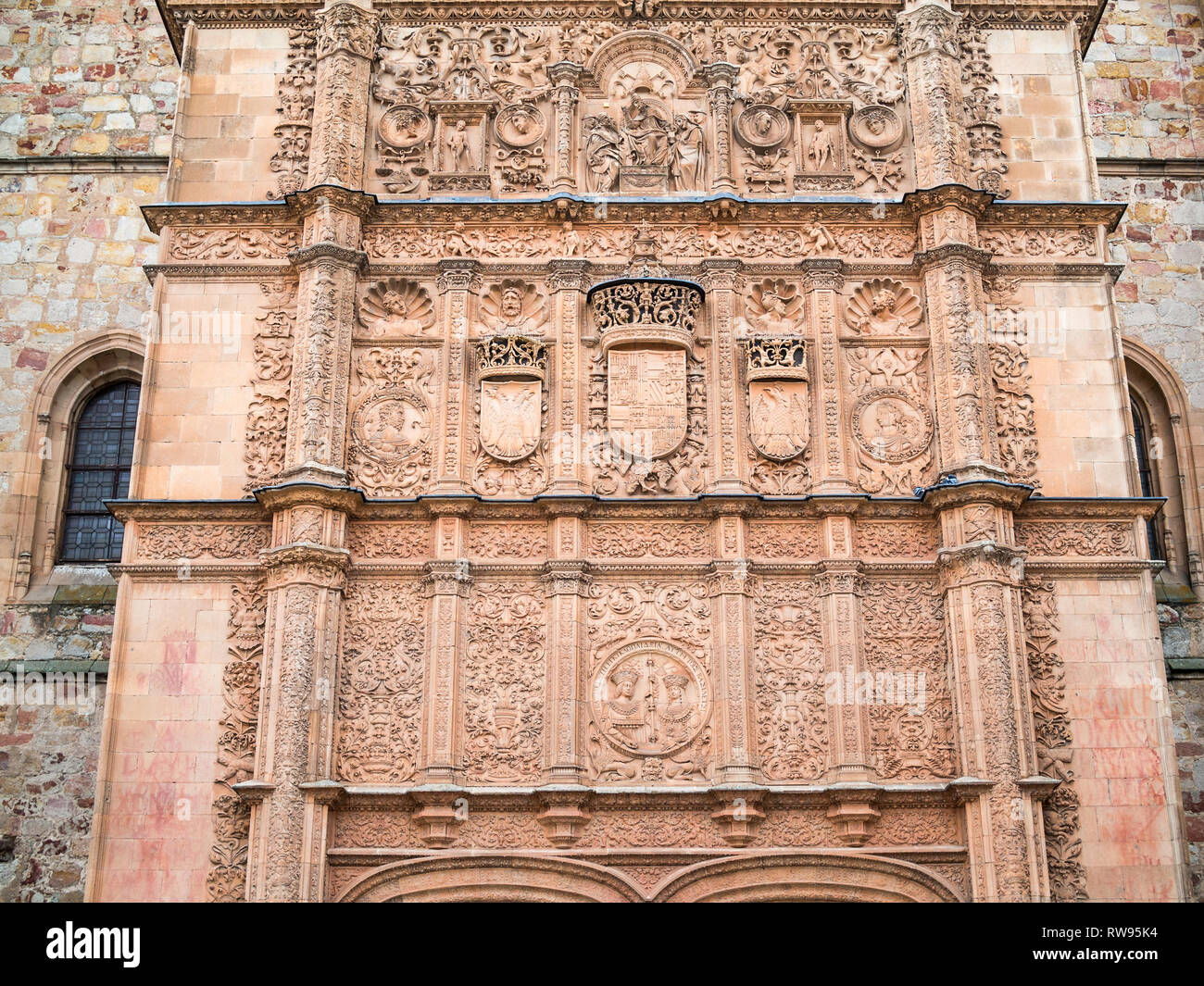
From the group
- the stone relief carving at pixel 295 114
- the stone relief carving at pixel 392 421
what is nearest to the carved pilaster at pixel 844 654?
the stone relief carving at pixel 392 421

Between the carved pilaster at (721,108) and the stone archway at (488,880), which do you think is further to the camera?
the carved pilaster at (721,108)

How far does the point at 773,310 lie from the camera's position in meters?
15.7

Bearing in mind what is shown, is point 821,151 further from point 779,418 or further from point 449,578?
point 449,578

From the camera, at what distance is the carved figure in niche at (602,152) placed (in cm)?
1616

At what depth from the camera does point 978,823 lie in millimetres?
13711

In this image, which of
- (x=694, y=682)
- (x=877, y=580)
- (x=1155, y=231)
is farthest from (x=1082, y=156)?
(x=694, y=682)

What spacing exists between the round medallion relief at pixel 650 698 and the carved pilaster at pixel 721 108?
4971 millimetres

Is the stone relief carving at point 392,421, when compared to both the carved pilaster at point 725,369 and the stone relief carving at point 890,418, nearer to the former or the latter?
the carved pilaster at point 725,369

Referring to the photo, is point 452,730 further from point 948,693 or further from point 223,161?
point 223,161

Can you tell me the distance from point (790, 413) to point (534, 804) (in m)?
4.54

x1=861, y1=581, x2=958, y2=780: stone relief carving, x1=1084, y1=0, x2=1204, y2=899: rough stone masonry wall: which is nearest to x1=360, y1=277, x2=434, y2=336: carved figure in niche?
x1=861, y1=581, x2=958, y2=780: stone relief carving

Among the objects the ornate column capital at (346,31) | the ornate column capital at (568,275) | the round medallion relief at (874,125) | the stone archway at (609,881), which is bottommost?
the stone archway at (609,881)

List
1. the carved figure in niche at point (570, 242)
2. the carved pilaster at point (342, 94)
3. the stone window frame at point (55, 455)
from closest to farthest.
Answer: the carved figure in niche at point (570, 242) → the carved pilaster at point (342, 94) → the stone window frame at point (55, 455)

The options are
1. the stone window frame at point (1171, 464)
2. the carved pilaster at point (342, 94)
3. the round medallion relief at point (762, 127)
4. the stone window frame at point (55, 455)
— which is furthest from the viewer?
the stone window frame at point (1171, 464)
